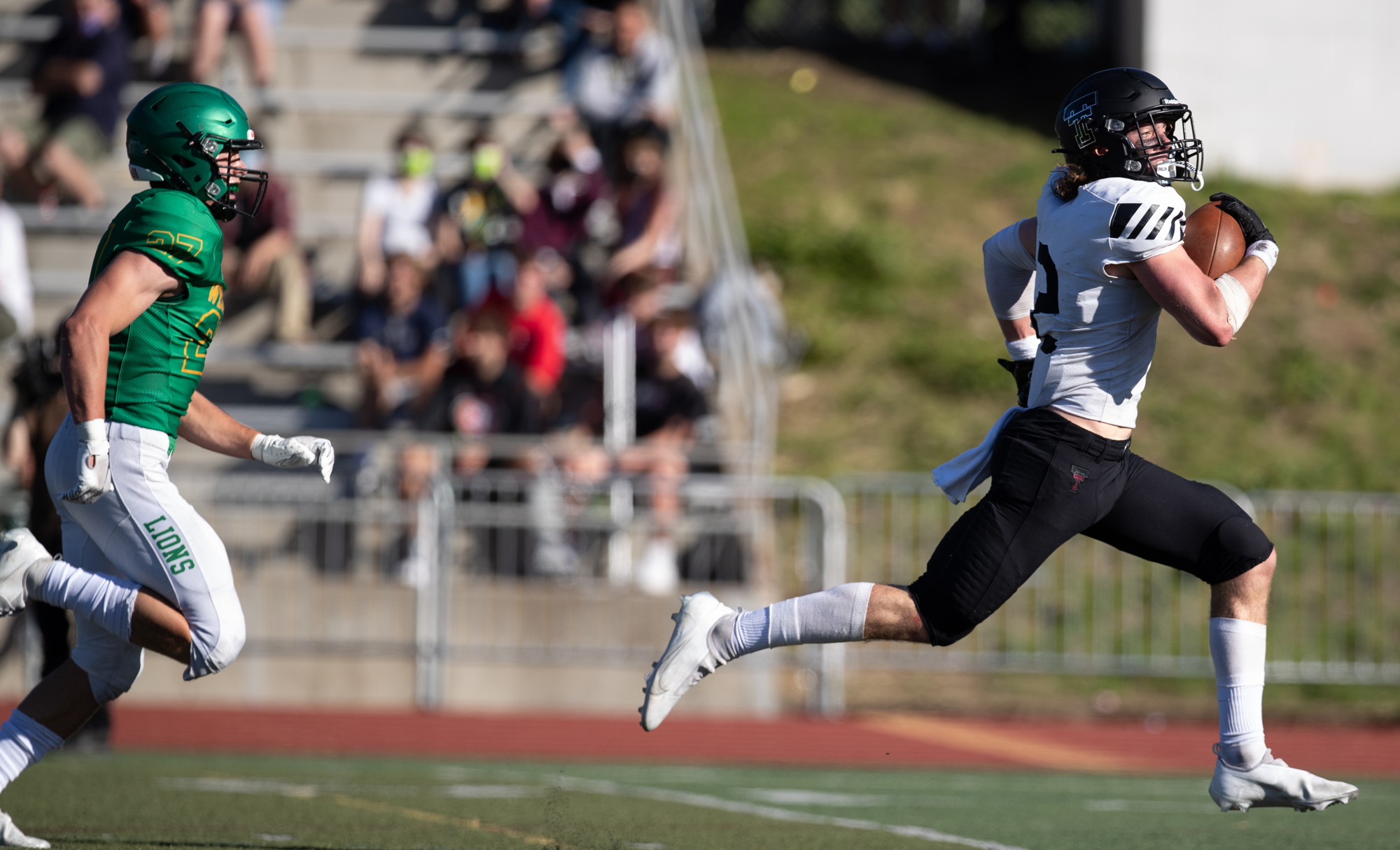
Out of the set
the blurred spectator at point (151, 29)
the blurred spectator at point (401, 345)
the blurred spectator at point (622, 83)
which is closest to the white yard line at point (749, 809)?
the blurred spectator at point (401, 345)

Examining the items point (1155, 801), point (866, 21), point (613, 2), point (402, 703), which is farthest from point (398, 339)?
point (866, 21)

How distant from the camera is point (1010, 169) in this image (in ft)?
64.2

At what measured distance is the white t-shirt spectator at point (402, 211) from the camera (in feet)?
43.2

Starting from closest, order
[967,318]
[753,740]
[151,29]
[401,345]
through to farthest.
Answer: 1. [753,740]
2. [401,345]
3. [151,29]
4. [967,318]

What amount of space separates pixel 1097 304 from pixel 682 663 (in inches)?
62.3

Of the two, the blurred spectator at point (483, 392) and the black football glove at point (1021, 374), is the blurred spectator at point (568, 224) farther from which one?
the black football glove at point (1021, 374)

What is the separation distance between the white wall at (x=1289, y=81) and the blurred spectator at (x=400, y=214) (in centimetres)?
940

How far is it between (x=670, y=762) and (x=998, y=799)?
231 centimetres

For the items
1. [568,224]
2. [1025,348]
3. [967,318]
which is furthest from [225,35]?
[1025,348]

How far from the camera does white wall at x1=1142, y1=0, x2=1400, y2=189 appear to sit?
1872cm

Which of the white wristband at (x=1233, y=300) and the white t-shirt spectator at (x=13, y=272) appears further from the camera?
the white t-shirt spectator at (x=13, y=272)

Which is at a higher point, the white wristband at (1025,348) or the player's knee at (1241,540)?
the white wristband at (1025,348)

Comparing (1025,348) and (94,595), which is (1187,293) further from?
(94,595)

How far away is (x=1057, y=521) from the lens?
4.44m
